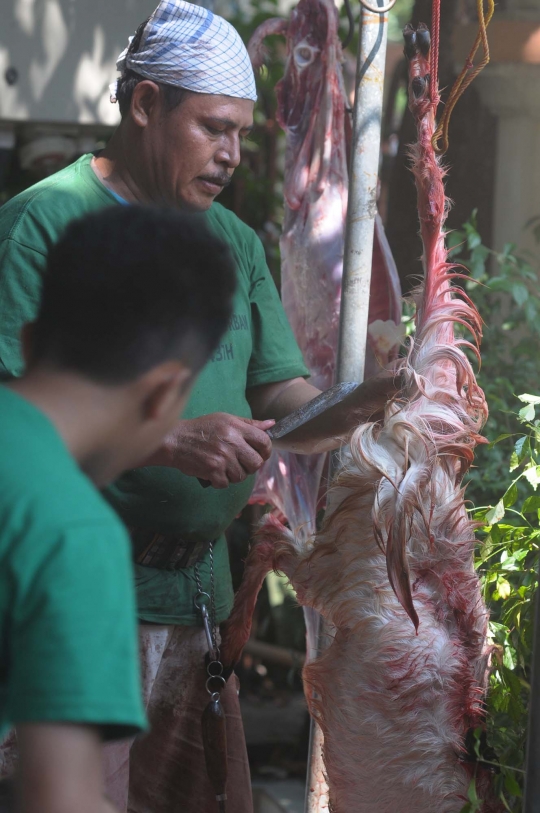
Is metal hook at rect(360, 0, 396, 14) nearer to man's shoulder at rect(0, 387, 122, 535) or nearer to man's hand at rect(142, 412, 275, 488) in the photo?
man's hand at rect(142, 412, 275, 488)

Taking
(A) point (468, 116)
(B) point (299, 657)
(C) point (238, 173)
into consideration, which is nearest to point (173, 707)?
(B) point (299, 657)

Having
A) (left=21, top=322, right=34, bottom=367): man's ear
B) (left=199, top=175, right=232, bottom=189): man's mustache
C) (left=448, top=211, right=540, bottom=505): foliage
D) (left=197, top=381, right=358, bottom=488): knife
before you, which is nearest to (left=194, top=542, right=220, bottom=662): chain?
(left=197, top=381, right=358, bottom=488): knife

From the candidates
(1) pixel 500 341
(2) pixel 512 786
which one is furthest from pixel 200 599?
(1) pixel 500 341

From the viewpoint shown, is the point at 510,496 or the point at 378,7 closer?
the point at 510,496

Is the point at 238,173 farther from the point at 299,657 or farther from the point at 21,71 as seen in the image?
the point at 299,657

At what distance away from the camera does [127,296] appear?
3.26ft

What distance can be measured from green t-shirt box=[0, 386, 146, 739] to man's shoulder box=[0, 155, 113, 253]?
110 cm

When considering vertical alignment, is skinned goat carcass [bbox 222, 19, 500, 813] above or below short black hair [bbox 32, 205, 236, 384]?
below

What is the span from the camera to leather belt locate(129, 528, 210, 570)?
2094mm

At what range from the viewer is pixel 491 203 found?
12.4ft

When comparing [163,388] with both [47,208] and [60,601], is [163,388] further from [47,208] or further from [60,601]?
[47,208]

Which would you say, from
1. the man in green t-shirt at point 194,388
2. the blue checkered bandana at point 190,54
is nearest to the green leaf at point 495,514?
the man in green t-shirt at point 194,388

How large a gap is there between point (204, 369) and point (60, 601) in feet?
3.98

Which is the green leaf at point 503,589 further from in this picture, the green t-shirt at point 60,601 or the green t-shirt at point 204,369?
the green t-shirt at point 60,601
